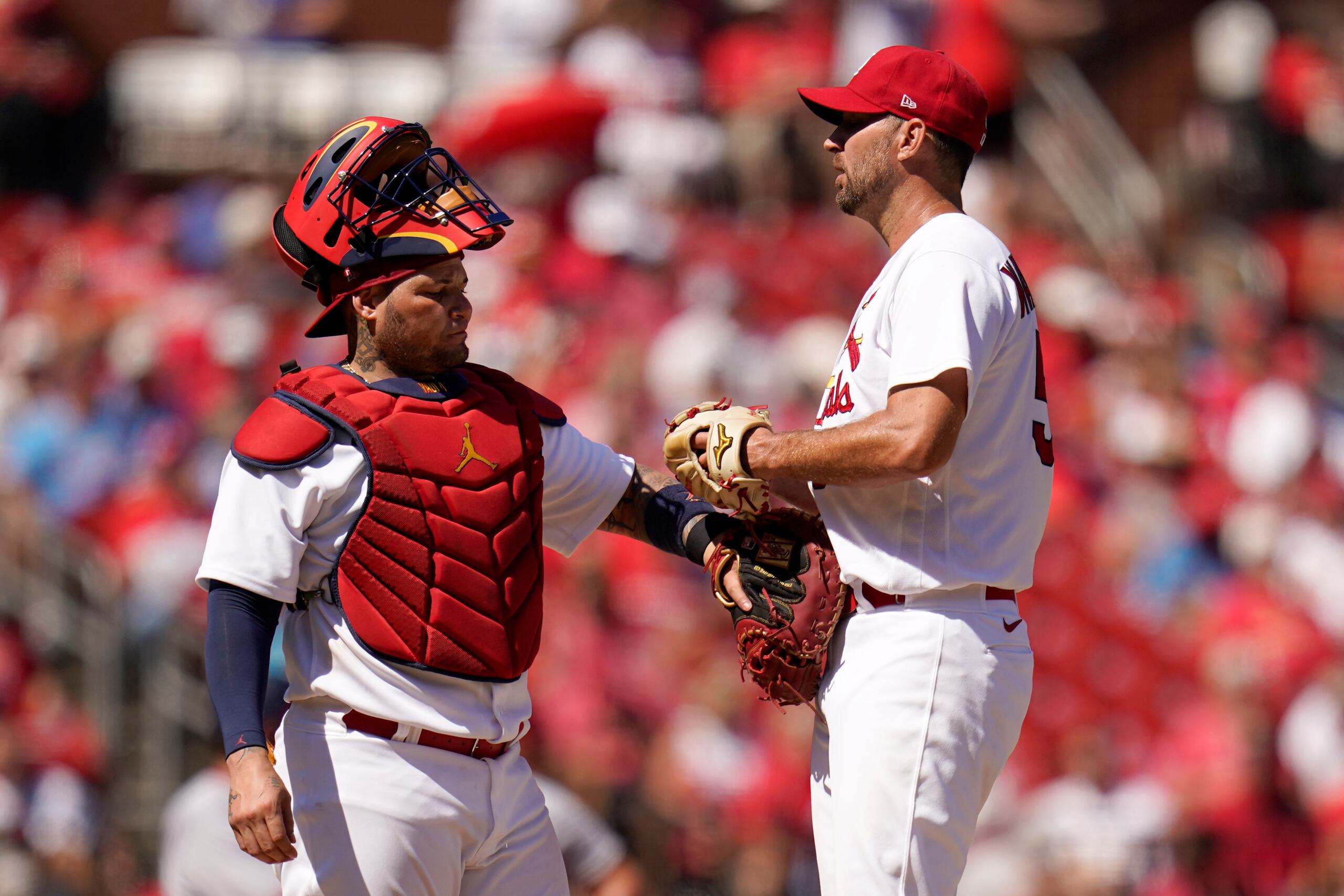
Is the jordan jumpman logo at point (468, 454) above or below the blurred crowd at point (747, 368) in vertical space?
above

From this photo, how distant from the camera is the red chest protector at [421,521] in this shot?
2.81 m

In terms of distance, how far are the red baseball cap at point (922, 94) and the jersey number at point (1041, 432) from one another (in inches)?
16.5

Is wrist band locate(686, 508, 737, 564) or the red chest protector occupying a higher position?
the red chest protector

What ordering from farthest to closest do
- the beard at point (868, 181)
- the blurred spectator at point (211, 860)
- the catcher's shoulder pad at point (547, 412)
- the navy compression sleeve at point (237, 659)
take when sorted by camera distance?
the blurred spectator at point (211, 860), the catcher's shoulder pad at point (547, 412), the beard at point (868, 181), the navy compression sleeve at point (237, 659)

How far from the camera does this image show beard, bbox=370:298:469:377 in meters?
2.93

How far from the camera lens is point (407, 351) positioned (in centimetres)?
295

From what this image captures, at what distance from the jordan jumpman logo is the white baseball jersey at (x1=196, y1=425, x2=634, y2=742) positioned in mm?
172

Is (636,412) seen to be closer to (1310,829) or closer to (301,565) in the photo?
(1310,829)

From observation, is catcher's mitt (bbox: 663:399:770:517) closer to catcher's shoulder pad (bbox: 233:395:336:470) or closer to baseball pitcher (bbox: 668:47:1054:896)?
baseball pitcher (bbox: 668:47:1054:896)

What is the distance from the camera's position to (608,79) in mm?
11039

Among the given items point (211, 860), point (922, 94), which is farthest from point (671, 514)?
point (211, 860)

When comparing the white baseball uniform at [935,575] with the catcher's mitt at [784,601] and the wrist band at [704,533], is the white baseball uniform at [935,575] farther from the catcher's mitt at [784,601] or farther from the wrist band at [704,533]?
the wrist band at [704,533]

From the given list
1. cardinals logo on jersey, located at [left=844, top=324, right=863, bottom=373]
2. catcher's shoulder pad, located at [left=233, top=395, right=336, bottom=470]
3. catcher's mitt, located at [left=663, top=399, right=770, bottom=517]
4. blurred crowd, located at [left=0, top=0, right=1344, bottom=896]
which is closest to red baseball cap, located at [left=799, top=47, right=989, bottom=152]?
cardinals logo on jersey, located at [left=844, top=324, right=863, bottom=373]

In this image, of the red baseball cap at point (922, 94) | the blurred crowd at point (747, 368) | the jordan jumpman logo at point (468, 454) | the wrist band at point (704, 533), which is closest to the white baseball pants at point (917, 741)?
the wrist band at point (704, 533)
